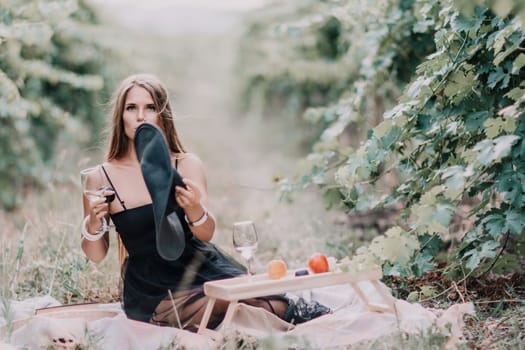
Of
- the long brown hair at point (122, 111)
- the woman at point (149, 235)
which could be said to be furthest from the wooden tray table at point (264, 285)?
the long brown hair at point (122, 111)

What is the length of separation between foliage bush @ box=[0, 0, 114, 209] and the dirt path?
0.96 metres

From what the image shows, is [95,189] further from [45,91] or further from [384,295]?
[45,91]

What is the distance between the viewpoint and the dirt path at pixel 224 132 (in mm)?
6465

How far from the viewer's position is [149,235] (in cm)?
381

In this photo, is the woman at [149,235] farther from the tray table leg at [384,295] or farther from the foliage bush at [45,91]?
the foliage bush at [45,91]

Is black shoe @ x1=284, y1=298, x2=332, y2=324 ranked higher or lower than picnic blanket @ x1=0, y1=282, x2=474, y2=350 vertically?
lower

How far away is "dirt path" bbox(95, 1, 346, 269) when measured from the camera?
21.2 ft

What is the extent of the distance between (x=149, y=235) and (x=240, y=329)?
0.68 metres

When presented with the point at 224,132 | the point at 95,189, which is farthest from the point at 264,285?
the point at 224,132

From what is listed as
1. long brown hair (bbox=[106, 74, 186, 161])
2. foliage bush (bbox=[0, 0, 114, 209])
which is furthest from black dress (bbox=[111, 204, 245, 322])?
foliage bush (bbox=[0, 0, 114, 209])

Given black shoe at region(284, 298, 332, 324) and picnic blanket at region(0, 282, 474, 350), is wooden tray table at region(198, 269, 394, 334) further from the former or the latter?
black shoe at region(284, 298, 332, 324)

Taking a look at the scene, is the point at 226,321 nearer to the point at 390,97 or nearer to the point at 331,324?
the point at 331,324

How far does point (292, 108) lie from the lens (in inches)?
506

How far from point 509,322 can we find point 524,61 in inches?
48.9
